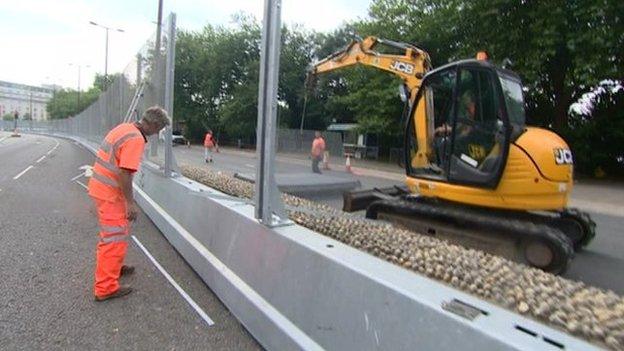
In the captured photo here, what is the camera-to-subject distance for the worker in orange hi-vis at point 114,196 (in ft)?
15.1

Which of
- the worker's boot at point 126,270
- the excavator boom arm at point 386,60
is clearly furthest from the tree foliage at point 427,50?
the worker's boot at point 126,270

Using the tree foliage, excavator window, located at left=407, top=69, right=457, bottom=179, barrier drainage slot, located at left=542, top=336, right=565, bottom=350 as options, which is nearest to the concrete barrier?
barrier drainage slot, located at left=542, top=336, right=565, bottom=350

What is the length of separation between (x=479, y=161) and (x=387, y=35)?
21.8m

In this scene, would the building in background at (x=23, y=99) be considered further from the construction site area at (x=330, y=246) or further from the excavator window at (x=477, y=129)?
the excavator window at (x=477, y=129)

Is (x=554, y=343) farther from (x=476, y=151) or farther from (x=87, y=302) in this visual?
(x=476, y=151)

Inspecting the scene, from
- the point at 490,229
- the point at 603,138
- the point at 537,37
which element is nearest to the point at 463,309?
the point at 490,229

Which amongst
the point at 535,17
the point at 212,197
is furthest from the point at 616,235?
the point at 535,17

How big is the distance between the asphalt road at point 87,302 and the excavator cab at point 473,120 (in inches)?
155

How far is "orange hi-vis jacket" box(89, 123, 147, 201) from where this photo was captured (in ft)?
15.4

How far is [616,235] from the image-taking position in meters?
9.01

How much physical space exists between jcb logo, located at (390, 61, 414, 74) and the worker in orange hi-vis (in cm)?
609

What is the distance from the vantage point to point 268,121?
3.96 m

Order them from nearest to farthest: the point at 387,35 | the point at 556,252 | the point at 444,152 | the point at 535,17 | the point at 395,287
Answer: the point at 395,287, the point at 556,252, the point at 444,152, the point at 535,17, the point at 387,35

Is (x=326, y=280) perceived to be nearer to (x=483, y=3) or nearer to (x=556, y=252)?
(x=556, y=252)
